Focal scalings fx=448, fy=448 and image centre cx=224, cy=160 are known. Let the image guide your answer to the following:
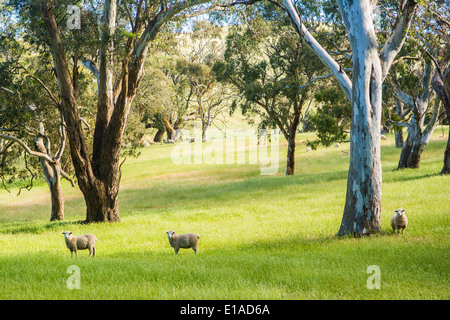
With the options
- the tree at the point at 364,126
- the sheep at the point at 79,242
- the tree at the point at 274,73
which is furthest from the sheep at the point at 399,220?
the tree at the point at 274,73

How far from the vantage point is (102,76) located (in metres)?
17.2

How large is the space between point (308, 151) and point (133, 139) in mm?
27213

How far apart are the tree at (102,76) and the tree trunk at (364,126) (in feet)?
22.8

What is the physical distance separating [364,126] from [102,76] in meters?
10.4

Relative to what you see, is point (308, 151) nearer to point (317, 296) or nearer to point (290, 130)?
→ point (290, 130)

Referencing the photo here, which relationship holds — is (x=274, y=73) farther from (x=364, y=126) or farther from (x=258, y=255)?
(x=258, y=255)

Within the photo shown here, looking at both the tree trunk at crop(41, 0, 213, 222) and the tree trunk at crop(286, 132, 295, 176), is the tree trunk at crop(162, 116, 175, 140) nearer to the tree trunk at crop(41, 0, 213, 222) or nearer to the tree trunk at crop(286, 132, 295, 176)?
the tree trunk at crop(286, 132, 295, 176)

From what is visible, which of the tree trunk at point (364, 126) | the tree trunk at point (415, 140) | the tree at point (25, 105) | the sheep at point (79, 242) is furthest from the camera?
the tree trunk at point (415, 140)

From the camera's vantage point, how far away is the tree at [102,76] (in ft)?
53.4

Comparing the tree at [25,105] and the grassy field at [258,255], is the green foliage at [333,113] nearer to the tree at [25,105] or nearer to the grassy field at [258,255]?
the grassy field at [258,255]

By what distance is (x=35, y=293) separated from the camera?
24.1ft

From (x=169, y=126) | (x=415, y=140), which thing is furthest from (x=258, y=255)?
(x=169, y=126)

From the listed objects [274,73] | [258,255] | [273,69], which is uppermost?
[273,69]
